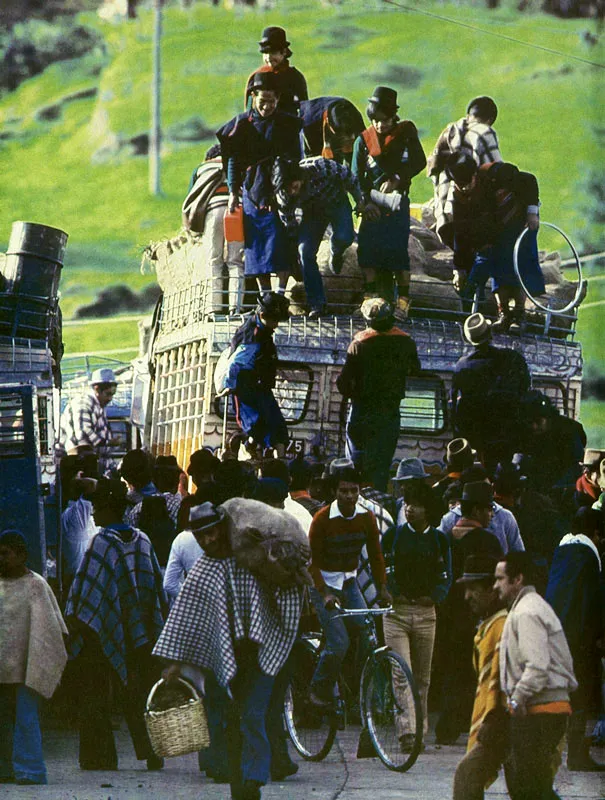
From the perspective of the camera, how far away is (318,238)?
8.52 meters

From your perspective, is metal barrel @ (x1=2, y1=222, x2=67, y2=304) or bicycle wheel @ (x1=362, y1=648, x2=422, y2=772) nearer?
bicycle wheel @ (x1=362, y1=648, x2=422, y2=772)

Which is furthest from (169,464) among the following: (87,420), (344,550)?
(87,420)

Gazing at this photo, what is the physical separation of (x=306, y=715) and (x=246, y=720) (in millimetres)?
1151

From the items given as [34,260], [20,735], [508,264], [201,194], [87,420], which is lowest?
[20,735]

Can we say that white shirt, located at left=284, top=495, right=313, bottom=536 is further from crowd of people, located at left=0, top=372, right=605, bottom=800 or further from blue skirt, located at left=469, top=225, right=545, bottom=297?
blue skirt, located at left=469, top=225, right=545, bottom=297

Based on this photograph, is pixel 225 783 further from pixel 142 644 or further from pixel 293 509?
pixel 293 509

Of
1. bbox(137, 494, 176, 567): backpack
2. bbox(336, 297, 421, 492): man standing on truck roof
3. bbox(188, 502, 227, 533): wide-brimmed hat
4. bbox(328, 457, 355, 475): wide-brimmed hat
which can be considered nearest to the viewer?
bbox(188, 502, 227, 533): wide-brimmed hat

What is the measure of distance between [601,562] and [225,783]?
259 centimetres

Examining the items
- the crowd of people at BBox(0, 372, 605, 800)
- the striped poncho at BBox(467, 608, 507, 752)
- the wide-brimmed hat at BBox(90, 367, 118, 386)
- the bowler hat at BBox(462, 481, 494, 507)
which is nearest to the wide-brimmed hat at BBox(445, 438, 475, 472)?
the crowd of people at BBox(0, 372, 605, 800)

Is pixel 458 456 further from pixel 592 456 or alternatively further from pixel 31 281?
pixel 31 281

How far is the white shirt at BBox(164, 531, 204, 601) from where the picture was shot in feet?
23.1

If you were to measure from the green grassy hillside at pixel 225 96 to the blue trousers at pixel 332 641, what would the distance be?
7.61ft

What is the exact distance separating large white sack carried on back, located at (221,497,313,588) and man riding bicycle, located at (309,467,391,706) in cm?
117

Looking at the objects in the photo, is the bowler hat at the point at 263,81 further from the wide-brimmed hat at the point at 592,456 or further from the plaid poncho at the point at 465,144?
the wide-brimmed hat at the point at 592,456
